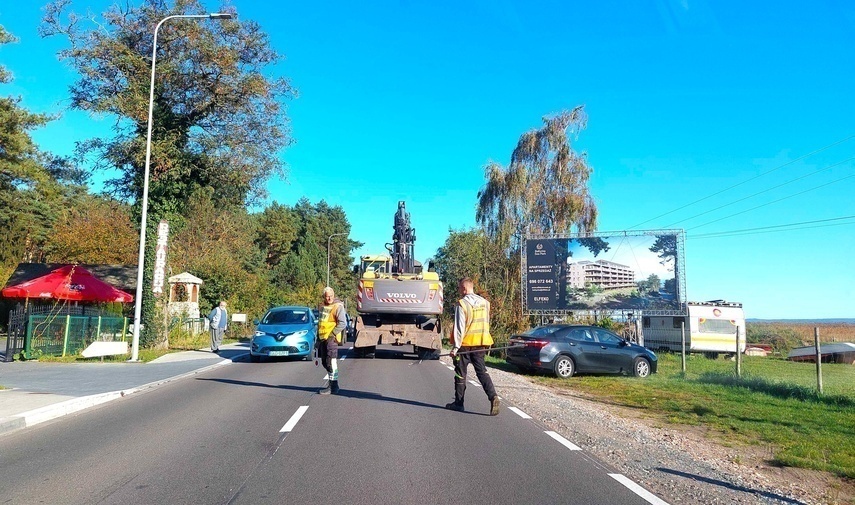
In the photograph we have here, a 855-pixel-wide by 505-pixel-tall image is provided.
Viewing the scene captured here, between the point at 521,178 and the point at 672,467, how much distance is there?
102 ft

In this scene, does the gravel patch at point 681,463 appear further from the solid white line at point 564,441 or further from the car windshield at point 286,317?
the car windshield at point 286,317

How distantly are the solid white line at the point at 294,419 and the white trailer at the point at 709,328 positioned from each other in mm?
26153

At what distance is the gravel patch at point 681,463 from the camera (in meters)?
6.01

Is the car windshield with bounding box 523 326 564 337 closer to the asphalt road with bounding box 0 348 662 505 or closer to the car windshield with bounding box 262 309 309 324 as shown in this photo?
the asphalt road with bounding box 0 348 662 505

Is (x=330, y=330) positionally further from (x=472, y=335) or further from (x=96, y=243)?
(x=96, y=243)

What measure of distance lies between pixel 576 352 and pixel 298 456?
11.2m

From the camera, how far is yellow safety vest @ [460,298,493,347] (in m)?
9.51

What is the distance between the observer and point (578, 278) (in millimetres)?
28375

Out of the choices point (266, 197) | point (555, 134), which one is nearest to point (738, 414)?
point (266, 197)

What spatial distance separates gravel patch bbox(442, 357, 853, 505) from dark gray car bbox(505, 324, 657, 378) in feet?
17.1

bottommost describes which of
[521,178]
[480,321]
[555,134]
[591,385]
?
[591,385]

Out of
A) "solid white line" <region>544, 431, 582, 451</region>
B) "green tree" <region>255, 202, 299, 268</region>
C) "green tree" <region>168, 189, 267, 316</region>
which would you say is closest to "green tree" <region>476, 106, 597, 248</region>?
"green tree" <region>168, 189, 267, 316</region>

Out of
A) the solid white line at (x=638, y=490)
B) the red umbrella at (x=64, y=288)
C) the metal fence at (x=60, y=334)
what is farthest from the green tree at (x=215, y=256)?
the solid white line at (x=638, y=490)

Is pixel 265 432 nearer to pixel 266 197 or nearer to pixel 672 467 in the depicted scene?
pixel 672 467
